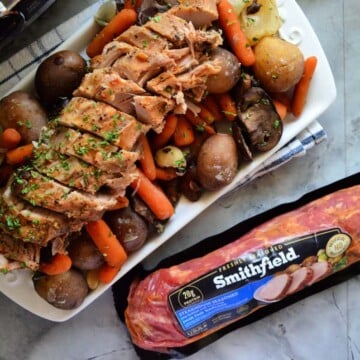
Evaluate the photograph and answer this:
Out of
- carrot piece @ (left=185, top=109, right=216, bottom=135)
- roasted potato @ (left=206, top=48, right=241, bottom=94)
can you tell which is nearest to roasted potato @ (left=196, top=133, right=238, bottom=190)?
carrot piece @ (left=185, top=109, right=216, bottom=135)

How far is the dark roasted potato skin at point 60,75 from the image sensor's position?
1925 millimetres

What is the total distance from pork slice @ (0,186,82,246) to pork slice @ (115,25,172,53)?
0.51 metres

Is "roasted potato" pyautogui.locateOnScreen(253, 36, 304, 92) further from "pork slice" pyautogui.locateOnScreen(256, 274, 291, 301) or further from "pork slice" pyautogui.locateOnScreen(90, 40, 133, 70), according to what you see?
"pork slice" pyautogui.locateOnScreen(256, 274, 291, 301)

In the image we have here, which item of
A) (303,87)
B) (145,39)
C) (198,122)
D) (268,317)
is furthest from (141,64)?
(268,317)

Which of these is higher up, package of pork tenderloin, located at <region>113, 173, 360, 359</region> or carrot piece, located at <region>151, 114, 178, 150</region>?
carrot piece, located at <region>151, 114, 178, 150</region>

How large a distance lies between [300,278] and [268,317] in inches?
9.8

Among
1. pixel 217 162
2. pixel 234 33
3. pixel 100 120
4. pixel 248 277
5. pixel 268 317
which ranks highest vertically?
pixel 100 120

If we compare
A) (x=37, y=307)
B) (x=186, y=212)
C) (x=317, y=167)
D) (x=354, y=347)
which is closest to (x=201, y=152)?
(x=186, y=212)

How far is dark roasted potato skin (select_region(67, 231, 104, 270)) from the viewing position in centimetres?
195

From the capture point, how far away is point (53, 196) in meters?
1.75

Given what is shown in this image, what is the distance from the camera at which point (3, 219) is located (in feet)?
5.90

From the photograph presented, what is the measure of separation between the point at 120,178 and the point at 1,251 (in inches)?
15.1

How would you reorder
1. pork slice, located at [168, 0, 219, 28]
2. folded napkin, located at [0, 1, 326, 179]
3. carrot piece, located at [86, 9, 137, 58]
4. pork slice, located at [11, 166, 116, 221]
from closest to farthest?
pork slice, located at [11, 166, 116, 221] < pork slice, located at [168, 0, 219, 28] < carrot piece, located at [86, 9, 137, 58] < folded napkin, located at [0, 1, 326, 179]

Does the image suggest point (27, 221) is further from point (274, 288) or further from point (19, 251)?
point (274, 288)
